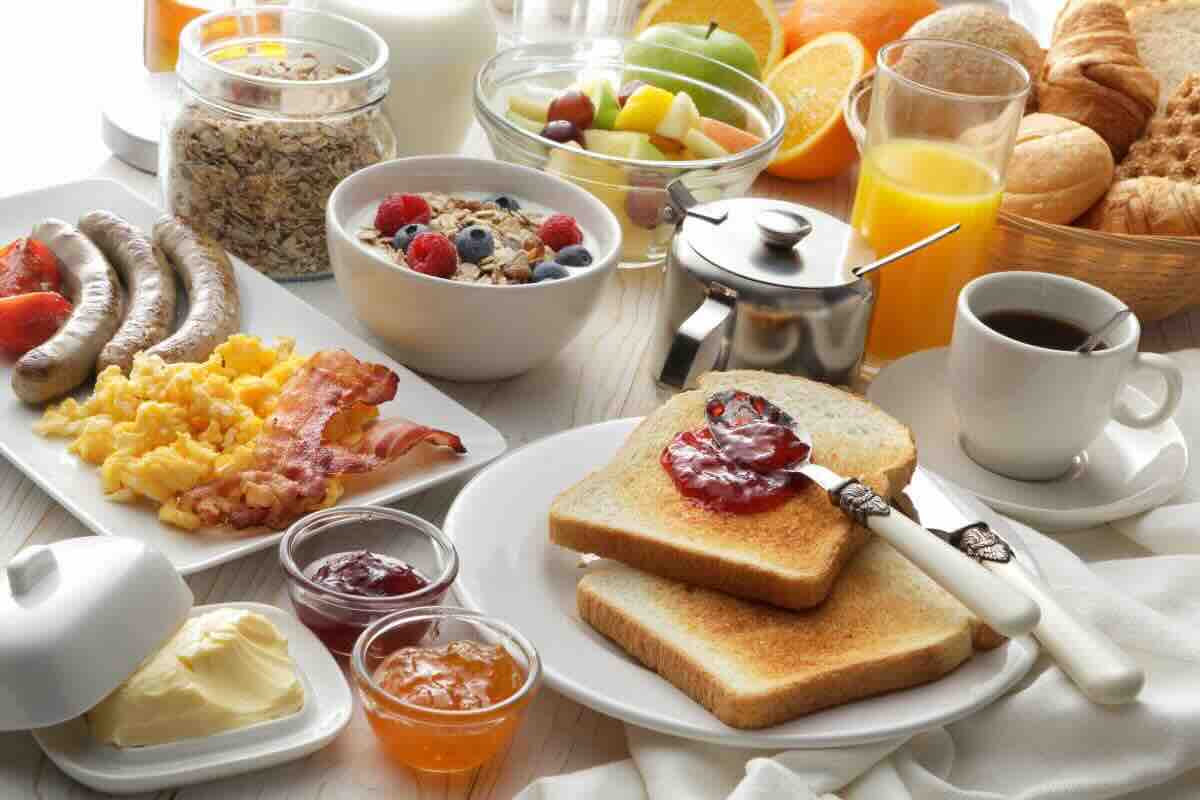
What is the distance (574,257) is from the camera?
1884mm

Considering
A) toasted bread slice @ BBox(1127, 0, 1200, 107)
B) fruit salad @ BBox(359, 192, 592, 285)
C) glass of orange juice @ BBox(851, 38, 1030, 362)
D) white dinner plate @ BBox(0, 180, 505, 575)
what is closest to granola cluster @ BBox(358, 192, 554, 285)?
fruit salad @ BBox(359, 192, 592, 285)

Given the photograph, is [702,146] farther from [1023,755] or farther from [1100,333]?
[1023,755]

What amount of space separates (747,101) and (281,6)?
2.49 ft

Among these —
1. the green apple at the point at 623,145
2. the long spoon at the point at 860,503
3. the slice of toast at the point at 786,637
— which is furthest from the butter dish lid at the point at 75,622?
the green apple at the point at 623,145

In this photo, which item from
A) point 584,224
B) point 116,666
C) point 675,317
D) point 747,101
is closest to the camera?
point 116,666

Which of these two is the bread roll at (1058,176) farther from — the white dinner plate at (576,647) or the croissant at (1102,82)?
the white dinner plate at (576,647)

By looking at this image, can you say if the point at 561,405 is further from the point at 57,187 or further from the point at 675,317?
the point at 57,187

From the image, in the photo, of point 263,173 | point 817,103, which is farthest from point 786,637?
point 817,103

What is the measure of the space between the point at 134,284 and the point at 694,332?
719mm

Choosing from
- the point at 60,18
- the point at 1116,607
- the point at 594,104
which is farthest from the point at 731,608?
the point at 60,18

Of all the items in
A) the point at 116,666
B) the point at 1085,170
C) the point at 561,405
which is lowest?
the point at 561,405

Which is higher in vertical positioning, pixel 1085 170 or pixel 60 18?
pixel 1085 170

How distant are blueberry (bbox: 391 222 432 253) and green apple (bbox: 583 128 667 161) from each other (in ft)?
1.39

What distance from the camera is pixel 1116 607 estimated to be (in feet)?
4.92
